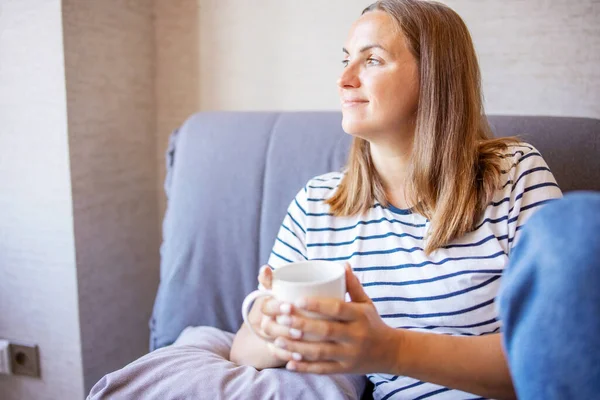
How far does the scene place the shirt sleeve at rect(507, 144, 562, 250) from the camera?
841 millimetres

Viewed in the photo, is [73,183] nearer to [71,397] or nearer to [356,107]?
[71,397]

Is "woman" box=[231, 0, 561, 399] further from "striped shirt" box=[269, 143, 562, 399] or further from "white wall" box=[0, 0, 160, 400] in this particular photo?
"white wall" box=[0, 0, 160, 400]

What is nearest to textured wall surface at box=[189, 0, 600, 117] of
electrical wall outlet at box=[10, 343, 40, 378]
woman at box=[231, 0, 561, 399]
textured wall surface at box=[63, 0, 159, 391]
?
textured wall surface at box=[63, 0, 159, 391]

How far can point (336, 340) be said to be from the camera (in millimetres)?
612

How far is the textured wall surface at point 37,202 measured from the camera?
1.32 m

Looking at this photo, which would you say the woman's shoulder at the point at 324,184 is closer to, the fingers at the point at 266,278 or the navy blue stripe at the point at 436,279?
the navy blue stripe at the point at 436,279

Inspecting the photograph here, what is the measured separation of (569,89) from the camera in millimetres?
1256

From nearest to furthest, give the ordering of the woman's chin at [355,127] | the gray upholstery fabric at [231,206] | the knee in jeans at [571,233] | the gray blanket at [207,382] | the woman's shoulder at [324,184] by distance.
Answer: the knee in jeans at [571,233] < the gray blanket at [207,382] < the woman's chin at [355,127] < the woman's shoulder at [324,184] < the gray upholstery fabric at [231,206]

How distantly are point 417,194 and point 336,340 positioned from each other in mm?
412

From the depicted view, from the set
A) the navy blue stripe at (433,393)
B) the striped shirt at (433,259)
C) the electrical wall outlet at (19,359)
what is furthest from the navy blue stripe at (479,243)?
the electrical wall outlet at (19,359)

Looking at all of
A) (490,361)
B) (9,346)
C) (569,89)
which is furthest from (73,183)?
(569,89)

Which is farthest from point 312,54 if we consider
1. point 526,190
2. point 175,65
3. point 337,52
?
point 526,190

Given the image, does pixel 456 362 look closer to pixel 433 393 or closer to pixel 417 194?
pixel 433 393

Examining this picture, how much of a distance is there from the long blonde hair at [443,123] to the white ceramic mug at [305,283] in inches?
12.0
